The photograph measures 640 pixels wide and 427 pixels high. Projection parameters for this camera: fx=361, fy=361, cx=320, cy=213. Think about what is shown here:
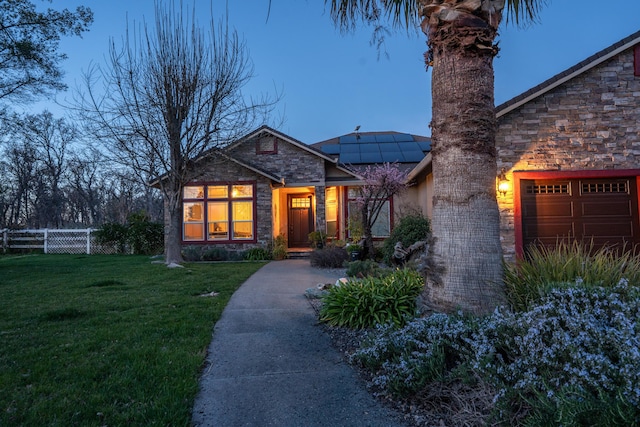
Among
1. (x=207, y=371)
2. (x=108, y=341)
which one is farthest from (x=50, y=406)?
(x=108, y=341)

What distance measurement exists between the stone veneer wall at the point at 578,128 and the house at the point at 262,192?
625cm

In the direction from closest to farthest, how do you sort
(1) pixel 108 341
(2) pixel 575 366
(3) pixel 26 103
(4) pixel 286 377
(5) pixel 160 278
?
(2) pixel 575 366 → (4) pixel 286 377 → (1) pixel 108 341 → (5) pixel 160 278 → (3) pixel 26 103

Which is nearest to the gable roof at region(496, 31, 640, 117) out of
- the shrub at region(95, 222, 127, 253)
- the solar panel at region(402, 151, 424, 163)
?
the solar panel at region(402, 151, 424, 163)

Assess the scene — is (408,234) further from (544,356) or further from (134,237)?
(134,237)

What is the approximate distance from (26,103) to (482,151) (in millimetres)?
16264

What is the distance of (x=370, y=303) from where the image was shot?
4414 millimetres

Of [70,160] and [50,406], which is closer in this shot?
[50,406]

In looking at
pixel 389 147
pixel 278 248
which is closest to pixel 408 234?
pixel 278 248

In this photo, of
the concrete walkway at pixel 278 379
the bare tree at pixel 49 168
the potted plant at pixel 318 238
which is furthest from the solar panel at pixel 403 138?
the bare tree at pixel 49 168

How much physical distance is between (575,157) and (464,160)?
22.3 feet

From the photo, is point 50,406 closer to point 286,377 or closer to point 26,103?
point 286,377

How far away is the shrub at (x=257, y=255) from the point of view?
1345cm

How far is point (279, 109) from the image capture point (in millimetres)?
12227

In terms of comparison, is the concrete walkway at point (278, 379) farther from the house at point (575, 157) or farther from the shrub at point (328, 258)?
the house at point (575, 157)
